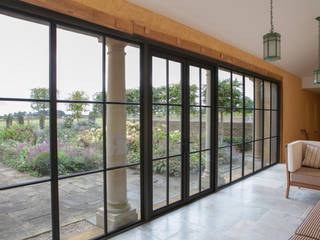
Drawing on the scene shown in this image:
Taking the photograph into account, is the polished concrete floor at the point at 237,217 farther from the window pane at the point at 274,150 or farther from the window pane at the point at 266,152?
the window pane at the point at 274,150

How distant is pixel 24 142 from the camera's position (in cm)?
207

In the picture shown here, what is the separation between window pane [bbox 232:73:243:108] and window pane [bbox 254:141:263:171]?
4.36 feet

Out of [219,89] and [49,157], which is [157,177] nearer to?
[49,157]

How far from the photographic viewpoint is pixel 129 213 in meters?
2.94

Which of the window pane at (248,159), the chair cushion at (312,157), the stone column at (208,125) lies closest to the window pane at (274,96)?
the window pane at (248,159)

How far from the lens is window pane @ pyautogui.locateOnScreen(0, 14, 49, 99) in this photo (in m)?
1.93

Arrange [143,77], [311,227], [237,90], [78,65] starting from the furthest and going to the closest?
1. [237,90]
2. [143,77]
3. [78,65]
4. [311,227]

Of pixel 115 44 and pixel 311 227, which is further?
pixel 115 44

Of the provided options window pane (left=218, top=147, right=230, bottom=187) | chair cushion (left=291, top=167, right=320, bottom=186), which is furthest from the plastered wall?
chair cushion (left=291, top=167, right=320, bottom=186)

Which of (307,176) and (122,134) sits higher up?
(122,134)

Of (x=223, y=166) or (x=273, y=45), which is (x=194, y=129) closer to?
(x=223, y=166)

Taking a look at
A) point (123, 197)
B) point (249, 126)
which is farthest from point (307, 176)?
point (123, 197)

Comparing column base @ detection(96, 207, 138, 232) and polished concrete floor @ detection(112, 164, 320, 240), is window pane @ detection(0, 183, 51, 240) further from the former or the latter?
polished concrete floor @ detection(112, 164, 320, 240)

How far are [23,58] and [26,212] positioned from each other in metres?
1.35
